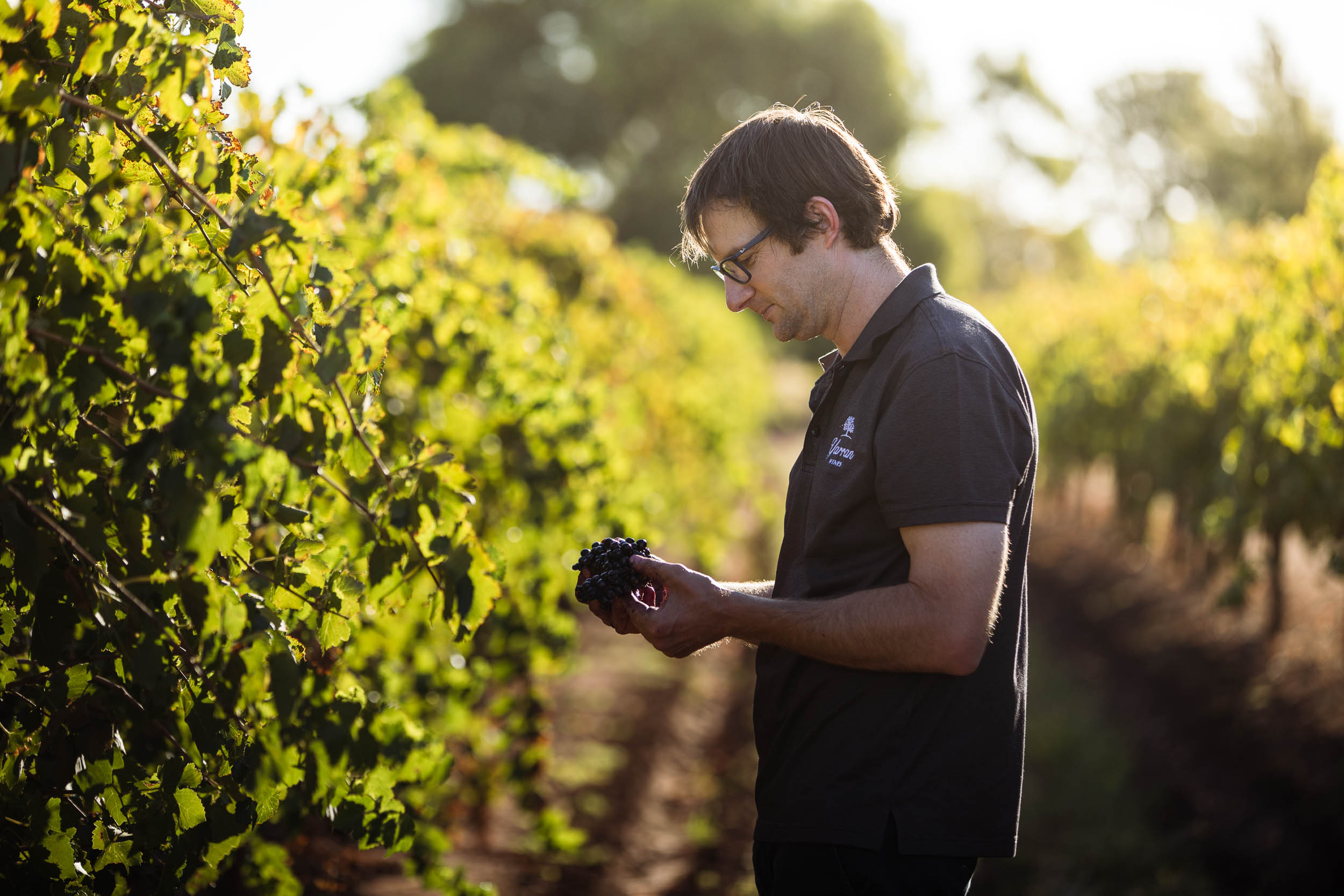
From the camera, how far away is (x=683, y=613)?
1.86m

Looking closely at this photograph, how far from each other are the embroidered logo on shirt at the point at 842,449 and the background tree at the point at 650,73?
38.1m

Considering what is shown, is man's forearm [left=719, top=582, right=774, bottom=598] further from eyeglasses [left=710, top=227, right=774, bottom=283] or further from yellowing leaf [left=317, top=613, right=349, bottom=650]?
yellowing leaf [left=317, top=613, right=349, bottom=650]

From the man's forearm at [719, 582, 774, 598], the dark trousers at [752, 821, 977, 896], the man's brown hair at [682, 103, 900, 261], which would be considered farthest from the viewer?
the man's forearm at [719, 582, 774, 598]

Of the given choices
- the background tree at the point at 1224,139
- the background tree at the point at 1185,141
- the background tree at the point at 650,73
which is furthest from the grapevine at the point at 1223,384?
the background tree at the point at 650,73

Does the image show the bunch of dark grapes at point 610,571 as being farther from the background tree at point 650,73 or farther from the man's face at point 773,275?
the background tree at point 650,73

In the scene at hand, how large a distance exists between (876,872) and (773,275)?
3.57 feet

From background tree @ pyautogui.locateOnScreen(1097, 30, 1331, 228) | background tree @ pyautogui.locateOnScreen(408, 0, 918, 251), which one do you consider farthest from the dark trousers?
background tree @ pyautogui.locateOnScreen(408, 0, 918, 251)

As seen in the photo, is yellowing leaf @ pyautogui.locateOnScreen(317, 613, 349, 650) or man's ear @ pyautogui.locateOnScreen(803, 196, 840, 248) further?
man's ear @ pyautogui.locateOnScreen(803, 196, 840, 248)

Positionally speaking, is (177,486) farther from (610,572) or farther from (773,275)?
(773,275)

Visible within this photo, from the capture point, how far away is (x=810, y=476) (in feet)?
6.54

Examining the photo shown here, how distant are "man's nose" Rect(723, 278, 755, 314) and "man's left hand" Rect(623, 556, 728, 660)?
1.81 feet

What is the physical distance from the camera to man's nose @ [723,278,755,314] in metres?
2.09

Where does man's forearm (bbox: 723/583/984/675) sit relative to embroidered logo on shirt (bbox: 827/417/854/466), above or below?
below

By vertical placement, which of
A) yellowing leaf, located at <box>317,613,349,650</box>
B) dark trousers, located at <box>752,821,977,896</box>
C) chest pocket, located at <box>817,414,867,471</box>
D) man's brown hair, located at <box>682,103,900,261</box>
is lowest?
dark trousers, located at <box>752,821,977,896</box>
